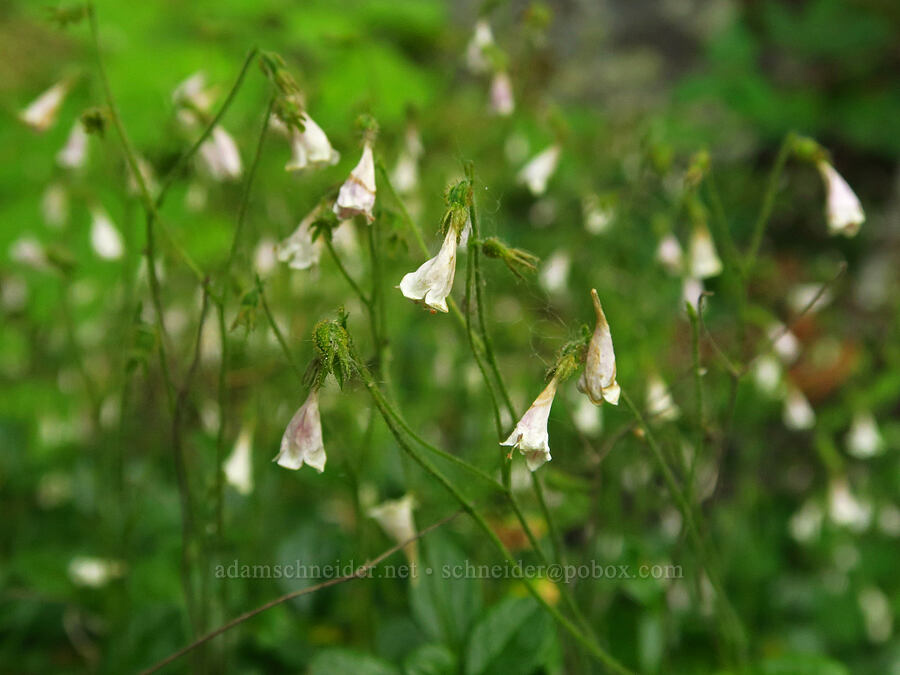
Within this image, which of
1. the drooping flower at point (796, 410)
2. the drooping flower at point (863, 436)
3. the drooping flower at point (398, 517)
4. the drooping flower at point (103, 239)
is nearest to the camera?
the drooping flower at point (398, 517)

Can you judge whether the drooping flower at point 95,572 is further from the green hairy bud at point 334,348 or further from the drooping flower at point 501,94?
the drooping flower at point 501,94

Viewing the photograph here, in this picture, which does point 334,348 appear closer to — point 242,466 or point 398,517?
point 398,517

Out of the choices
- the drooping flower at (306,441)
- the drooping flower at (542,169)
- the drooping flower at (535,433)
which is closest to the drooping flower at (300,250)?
the drooping flower at (306,441)

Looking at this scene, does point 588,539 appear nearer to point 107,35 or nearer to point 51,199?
point 51,199

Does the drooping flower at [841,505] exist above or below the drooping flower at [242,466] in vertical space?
below

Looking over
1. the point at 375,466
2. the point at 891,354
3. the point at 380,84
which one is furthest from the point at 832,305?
the point at 375,466

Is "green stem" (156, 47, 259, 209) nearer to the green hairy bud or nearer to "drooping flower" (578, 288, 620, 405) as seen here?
the green hairy bud
